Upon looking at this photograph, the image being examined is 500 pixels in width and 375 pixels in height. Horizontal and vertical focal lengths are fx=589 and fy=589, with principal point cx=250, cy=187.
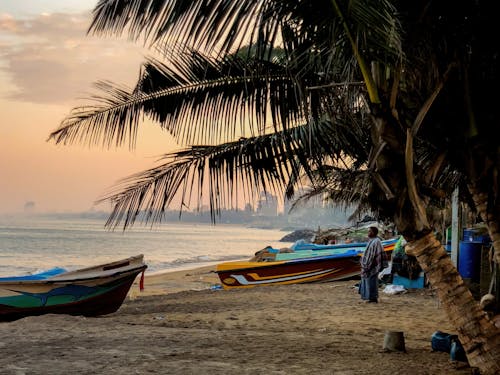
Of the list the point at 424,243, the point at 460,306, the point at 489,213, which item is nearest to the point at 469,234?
the point at 489,213

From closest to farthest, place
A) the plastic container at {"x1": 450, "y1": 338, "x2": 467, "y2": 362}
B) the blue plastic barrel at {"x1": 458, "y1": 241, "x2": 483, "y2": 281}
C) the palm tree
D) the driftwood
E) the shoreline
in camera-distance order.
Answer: the palm tree
the plastic container at {"x1": 450, "y1": 338, "x2": 467, "y2": 362}
the shoreline
the driftwood
the blue plastic barrel at {"x1": 458, "y1": 241, "x2": 483, "y2": 281}

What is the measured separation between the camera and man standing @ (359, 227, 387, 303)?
38.6 feet

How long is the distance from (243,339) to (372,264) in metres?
4.65

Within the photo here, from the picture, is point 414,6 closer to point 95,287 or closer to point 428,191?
point 428,191

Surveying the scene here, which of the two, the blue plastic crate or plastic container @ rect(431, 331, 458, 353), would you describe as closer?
plastic container @ rect(431, 331, 458, 353)

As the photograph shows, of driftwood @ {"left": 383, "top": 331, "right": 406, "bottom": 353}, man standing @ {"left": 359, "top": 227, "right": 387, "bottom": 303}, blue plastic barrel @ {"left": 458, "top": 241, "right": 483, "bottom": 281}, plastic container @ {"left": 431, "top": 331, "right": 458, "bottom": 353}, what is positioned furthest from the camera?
man standing @ {"left": 359, "top": 227, "right": 387, "bottom": 303}

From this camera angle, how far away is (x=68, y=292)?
1222 centimetres

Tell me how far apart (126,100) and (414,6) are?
3481 millimetres


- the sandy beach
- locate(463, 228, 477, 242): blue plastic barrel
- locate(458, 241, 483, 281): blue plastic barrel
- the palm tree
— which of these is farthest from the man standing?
the palm tree

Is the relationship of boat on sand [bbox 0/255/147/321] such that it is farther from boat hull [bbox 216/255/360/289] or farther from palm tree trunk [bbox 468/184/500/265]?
palm tree trunk [bbox 468/184/500/265]

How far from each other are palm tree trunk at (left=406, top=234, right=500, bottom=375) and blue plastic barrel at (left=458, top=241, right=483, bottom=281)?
6.02 m

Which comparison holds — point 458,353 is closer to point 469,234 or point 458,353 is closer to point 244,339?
point 244,339

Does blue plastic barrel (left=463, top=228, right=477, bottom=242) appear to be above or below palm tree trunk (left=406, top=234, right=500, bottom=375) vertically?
above

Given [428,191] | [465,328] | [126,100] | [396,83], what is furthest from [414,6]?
[126,100]
